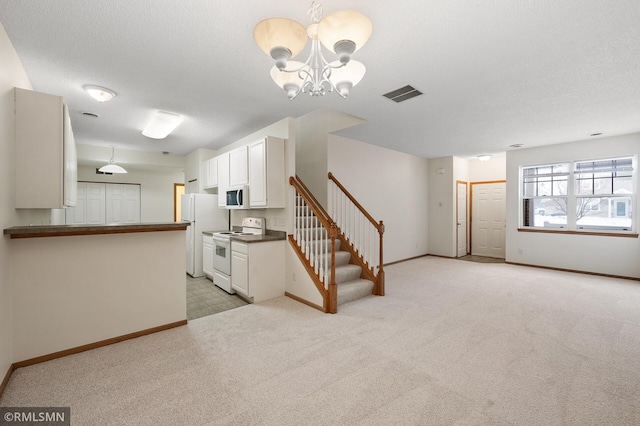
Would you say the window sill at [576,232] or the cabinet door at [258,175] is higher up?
the cabinet door at [258,175]

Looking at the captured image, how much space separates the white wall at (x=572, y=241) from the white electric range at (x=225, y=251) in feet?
19.0

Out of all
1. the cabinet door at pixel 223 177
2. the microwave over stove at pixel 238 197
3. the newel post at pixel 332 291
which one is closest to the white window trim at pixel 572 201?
the newel post at pixel 332 291

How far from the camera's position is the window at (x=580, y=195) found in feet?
16.7

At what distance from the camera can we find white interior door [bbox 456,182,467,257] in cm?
731

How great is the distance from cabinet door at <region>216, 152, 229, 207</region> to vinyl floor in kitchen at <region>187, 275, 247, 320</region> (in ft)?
4.98

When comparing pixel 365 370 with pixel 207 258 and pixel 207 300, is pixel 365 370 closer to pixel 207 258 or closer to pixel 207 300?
pixel 207 300

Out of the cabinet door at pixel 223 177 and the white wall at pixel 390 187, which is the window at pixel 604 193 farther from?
the cabinet door at pixel 223 177

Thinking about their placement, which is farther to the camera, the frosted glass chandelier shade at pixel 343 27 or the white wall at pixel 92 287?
the white wall at pixel 92 287

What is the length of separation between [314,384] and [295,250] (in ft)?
6.79

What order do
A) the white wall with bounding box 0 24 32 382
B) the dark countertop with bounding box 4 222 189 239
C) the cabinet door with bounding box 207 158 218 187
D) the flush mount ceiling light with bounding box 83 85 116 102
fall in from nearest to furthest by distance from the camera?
1. the white wall with bounding box 0 24 32 382
2. the dark countertop with bounding box 4 222 189 239
3. the flush mount ceiling light with bounding box 83 85 116 102
4. the cabinet door with bounding box 207 158 218 187

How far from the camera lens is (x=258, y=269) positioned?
3826 mm

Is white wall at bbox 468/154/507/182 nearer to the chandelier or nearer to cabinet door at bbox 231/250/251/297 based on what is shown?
cabinet door at bbox 231/250/251/297

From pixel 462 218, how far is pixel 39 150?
27.0 feet

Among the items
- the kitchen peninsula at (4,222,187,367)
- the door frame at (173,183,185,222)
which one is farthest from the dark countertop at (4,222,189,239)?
the door frame at (173,183,185,222)
